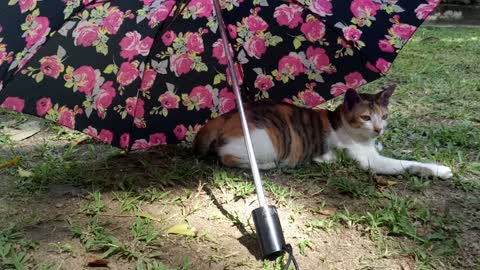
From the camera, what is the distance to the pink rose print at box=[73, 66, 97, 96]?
7.89 ft

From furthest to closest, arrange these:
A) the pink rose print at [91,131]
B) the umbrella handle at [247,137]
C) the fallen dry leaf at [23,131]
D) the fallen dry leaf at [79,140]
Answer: the fallen dry leaf at [23,131]
the fallen dry leaf at [79,140]
the pink rose print at [91,131]
the umbrella handle at [247,137]

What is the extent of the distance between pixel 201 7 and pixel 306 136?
38.8 inches

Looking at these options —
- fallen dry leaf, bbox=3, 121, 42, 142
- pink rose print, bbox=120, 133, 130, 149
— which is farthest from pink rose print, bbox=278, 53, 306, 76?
fallen dry leaf, bbox=3, 121, 42, 142

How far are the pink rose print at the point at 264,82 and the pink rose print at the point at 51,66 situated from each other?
1099 mm

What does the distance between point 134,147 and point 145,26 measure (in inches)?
26.8

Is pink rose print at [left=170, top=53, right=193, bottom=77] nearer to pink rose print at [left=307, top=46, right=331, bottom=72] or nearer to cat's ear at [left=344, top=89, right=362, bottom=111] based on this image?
pink rose print at [left=307, top=46, right=331, bottom=72]

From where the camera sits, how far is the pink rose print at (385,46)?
239cm

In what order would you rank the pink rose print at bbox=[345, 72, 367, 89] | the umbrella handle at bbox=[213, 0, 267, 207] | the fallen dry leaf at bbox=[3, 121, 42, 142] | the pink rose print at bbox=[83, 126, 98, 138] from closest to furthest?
1. the umbrella handle at bbox=[213, 0, 267, 207]
2. the pink rose print at bbox=[83, 126, 98, 138]
3. the pink rose print at bbox=[345, 72, 367, 89]
4. the fallen dry leaf at bbox=[3, 121, 42, 142]

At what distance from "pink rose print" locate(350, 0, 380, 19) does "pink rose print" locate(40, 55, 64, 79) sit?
140 centimetres

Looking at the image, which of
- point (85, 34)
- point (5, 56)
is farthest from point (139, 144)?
point (5, 56)

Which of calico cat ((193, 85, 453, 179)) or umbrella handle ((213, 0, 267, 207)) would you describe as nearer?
umbrella handle ((213, 0, 267, 207))

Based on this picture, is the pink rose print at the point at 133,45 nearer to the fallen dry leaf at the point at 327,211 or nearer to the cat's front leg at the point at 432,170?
the fallen dry leaf at the point at 327,211

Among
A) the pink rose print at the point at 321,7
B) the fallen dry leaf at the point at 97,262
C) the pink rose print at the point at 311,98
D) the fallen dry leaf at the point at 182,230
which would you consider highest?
the pink rose print at the point at 321,7

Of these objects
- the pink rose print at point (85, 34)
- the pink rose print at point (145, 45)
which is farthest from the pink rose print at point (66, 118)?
the pink rose print at point (145, 45)
